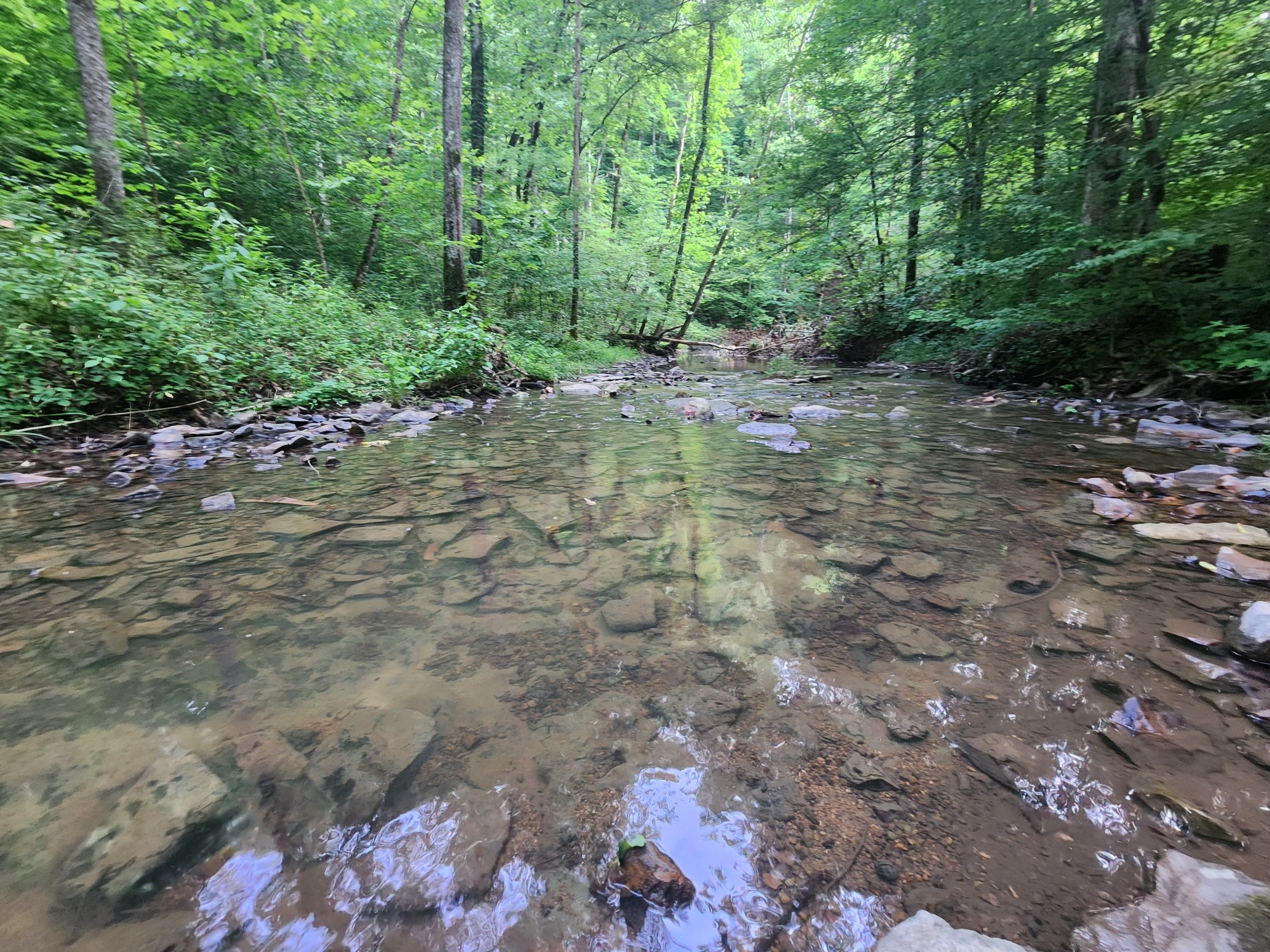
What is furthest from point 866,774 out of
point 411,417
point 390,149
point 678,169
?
point 678,169

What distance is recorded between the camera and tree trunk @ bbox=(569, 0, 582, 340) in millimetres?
12414

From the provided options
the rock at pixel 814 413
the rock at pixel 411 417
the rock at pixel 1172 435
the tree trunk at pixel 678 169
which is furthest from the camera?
the tree trunk at pixel 678 169

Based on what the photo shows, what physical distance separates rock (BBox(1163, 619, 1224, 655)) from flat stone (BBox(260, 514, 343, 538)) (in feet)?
12.2

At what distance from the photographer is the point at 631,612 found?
2.14 m

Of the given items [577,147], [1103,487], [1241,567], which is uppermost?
[577,147]

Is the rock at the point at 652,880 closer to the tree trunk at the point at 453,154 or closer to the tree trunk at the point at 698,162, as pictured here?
the tree trunk at the point at 453,154

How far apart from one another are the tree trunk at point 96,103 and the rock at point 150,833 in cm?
689

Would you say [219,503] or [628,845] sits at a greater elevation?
[219,503]

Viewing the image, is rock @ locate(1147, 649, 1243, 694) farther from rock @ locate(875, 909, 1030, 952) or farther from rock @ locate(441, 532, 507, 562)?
rock @ locate(441, 532, 507, 562)

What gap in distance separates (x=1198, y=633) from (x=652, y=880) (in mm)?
2114

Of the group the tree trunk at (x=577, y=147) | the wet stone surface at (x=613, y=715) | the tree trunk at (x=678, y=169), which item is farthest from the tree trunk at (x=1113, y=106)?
the tree trunk at (x=678, y=169)

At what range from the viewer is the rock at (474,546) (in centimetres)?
262

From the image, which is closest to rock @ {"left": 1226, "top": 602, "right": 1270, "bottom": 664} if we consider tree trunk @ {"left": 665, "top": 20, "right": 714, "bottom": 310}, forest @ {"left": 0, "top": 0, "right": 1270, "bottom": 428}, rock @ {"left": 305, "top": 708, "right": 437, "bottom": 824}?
rock @ {"left": 305, "top": 708, "right": 437, "bottom": 824}

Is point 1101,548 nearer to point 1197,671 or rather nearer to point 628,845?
point 1197,671
